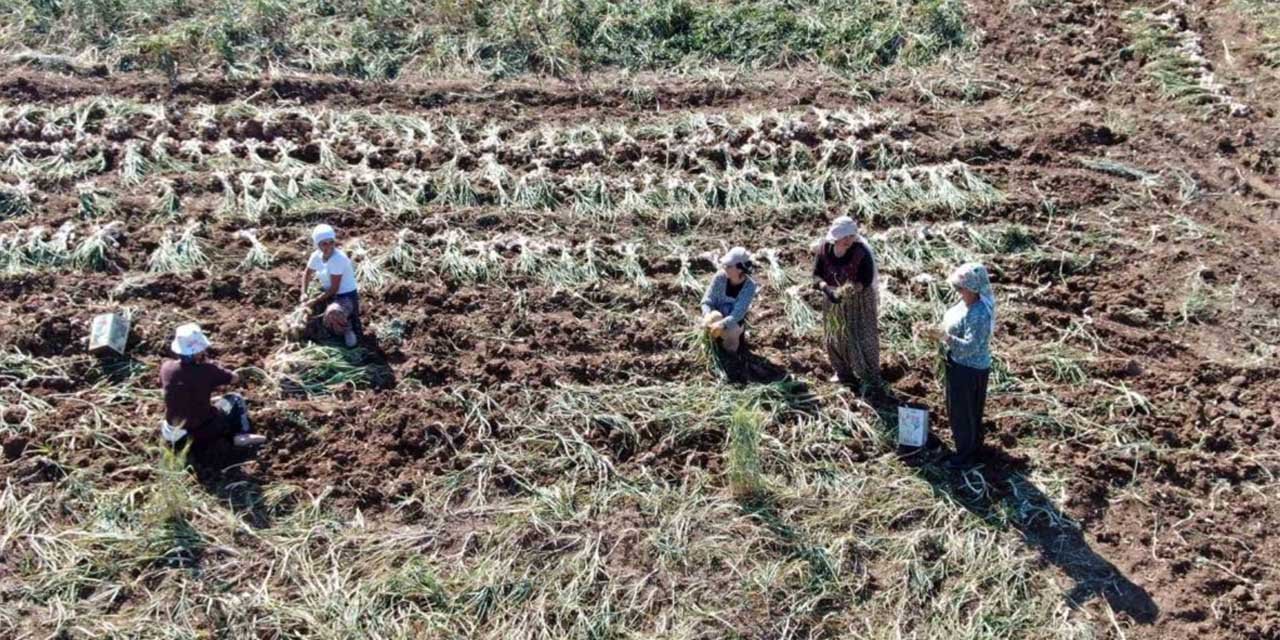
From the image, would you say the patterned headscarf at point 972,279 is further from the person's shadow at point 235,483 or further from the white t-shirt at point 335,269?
the person's shadow at point 235,483

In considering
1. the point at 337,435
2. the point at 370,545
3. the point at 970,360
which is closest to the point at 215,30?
the point at 337,435

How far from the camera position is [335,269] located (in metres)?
6.88

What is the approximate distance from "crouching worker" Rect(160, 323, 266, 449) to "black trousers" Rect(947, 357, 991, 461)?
3579 mm

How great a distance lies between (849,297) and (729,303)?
0.71m

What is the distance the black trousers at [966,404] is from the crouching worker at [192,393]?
358 cm

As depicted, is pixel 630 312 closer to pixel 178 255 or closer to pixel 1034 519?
pixel 1034 519

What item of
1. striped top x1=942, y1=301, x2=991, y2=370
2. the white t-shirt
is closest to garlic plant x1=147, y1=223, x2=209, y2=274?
the white t-shirt

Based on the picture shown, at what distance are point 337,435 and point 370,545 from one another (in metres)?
0.83

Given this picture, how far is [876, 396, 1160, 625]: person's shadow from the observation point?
18.9 feet

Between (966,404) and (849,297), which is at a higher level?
(849,297)

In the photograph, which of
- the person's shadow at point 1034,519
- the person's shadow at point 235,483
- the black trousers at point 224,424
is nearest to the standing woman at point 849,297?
the person's shadow at point 1034,519

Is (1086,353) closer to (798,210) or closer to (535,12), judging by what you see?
(798,210)

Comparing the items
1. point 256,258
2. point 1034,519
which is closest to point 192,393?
point 256,258

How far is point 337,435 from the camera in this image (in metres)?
6.53
